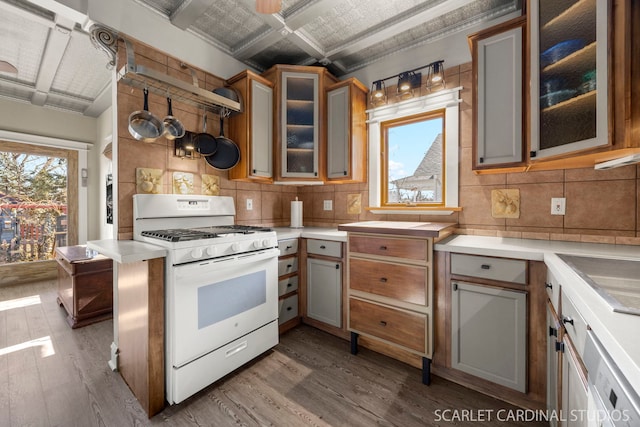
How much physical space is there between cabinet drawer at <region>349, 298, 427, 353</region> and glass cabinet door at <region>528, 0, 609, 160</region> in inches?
45.8

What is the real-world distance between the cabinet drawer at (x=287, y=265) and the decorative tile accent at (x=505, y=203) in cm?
160

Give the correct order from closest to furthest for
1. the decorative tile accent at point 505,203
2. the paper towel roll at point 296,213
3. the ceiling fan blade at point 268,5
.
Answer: the ceiling fan blade at point 268,5 < the decorative tile accent at point 505,203 < the paper towel roll at point 296,213

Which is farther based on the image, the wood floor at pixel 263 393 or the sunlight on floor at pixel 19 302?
the sunlight on floor at pixel 19 302

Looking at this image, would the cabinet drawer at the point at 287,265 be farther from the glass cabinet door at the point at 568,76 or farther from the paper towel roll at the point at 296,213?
the glass cabinet door at the point at 568,76

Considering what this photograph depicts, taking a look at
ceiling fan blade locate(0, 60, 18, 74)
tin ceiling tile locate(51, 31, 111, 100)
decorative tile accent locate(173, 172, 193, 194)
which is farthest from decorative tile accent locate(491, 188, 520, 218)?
ceiling fan blade locate(0, 60, 18, 74)

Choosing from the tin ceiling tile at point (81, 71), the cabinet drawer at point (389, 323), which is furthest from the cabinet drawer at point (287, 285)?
the tin ceiling tile at point (81, 71)

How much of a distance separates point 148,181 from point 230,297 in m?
1.06

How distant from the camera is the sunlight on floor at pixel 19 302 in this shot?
279cm

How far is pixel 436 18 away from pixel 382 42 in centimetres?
46

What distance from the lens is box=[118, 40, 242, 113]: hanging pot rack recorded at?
159cm

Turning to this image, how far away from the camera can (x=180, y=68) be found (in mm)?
2107

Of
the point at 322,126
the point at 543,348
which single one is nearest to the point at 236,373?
the point at 543,348

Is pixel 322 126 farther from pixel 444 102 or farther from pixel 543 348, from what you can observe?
pixel 543 348

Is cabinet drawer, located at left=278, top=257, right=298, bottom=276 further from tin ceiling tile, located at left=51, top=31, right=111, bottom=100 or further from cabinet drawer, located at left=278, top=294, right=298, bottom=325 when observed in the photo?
tin ceiling tile, located at left=51, top=31, right=111, bottom=100
